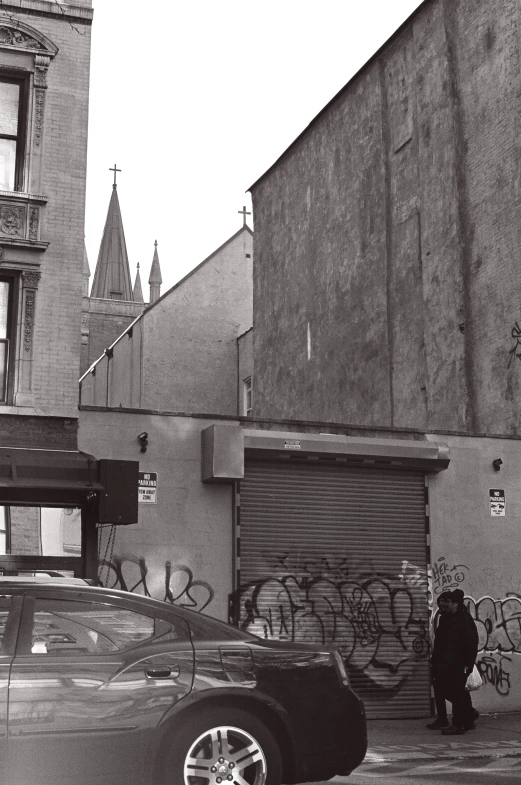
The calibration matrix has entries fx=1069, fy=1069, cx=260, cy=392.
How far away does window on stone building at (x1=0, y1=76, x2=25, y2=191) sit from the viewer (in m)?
15.7

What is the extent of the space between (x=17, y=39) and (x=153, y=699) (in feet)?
39.3

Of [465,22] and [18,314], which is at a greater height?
[465,22]

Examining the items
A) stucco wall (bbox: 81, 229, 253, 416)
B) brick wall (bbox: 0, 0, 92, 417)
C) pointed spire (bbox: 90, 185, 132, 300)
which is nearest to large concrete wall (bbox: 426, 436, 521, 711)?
brick wall (bbox: 0, 0, 92, 417)

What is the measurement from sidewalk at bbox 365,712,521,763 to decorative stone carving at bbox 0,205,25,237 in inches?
331

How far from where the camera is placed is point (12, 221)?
50.3 ft

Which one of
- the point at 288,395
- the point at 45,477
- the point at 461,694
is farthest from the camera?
the point at 288,395

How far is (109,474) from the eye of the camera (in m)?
14.0

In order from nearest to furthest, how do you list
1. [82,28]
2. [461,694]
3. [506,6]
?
[461,694], [82,28], [506,6]

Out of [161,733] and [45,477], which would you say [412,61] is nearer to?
[45,477]

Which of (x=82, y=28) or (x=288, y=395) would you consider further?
(x=288, y=395)

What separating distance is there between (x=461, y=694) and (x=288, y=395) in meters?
14.0

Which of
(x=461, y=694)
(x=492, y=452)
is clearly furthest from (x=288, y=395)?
(x=461, y=694)

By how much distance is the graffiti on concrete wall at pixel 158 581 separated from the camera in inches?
572

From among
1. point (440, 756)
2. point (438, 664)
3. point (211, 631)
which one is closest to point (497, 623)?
point (438, 664)
